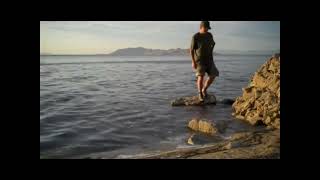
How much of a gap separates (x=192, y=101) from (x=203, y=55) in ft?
2.32

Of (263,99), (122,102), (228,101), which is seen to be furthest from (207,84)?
(122,102)

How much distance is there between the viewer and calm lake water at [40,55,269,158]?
543cm

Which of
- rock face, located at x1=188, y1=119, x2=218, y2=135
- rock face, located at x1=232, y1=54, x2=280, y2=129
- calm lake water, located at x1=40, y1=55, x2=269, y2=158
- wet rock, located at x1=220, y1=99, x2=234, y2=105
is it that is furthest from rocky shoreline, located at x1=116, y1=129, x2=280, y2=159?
wet rock, located at x1=220, y1=99, x2=234, y2=105

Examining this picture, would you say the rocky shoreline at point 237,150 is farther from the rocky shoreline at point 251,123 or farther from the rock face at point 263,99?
the rock face at point 263,99

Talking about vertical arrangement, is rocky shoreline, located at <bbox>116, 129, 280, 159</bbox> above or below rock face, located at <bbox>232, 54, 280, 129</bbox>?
below

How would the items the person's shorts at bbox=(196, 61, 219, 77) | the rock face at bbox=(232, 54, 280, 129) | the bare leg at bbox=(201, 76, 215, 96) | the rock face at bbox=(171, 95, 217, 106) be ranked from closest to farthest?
1. the rock face at bbox=(232, 54, 280, 129)
2. the person's shorts at bbox=(196, 61, 219, 77)
3. the bare leg at bbox=(201, 76, 215, 96)
4. the rock face at bbox=(171, 95, 217, 106)

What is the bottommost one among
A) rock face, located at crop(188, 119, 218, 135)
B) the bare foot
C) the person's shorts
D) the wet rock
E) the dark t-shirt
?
rock face, located at crop(188, 119, 218, 135)

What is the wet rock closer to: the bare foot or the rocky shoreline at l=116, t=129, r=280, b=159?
the bare foot

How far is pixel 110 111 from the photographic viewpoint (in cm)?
605

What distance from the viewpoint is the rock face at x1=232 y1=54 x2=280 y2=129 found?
5.90 m

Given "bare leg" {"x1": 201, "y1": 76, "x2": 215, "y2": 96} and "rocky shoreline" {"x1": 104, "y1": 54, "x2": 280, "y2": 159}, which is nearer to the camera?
"rocky shoreline" {"x1": 104, "y1": 54, "x2": 280, "y2": 159}

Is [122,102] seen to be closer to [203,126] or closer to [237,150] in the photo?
[203,126]

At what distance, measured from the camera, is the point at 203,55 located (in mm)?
6055

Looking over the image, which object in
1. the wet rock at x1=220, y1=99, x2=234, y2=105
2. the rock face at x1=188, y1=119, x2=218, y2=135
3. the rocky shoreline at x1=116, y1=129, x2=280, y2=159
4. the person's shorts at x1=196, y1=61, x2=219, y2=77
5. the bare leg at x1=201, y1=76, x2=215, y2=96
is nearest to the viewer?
the rocky shoreline at x1=116, y1=129, x2=280, y2=159
